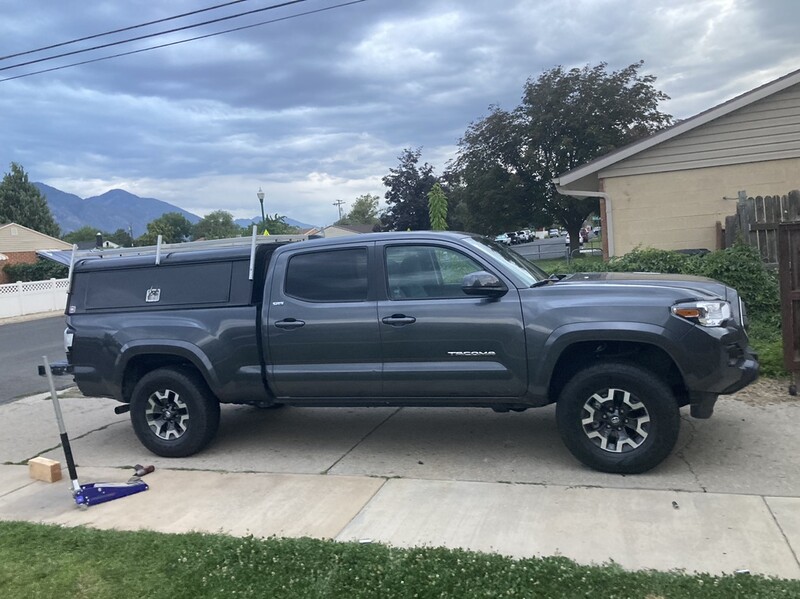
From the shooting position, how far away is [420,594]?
3.46 m

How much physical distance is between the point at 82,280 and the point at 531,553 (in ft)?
16.4

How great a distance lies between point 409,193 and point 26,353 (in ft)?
108

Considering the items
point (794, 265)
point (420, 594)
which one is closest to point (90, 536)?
point (420, 594)

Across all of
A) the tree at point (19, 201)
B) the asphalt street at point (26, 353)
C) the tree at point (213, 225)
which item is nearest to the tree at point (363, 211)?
Result: the tree at point (213, 225)

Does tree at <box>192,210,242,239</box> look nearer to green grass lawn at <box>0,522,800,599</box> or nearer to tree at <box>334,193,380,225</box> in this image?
tree at <box>334,193,380,225</box>

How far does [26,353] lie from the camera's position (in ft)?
48.6

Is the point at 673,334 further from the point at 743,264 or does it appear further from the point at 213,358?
the point at 743,264

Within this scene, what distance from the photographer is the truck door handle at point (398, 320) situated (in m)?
→ 5.44

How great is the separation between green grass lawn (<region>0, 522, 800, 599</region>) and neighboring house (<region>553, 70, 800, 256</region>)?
36.0ft

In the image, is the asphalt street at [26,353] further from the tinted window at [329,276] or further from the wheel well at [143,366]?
the tinted window at [329,276]

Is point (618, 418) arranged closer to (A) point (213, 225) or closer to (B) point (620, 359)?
(B) point (620, 359)

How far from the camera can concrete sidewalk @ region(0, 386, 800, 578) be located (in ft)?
13.0

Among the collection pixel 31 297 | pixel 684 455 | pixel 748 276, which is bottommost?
pixel 684 455

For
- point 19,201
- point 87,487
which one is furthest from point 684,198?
point 19,201
